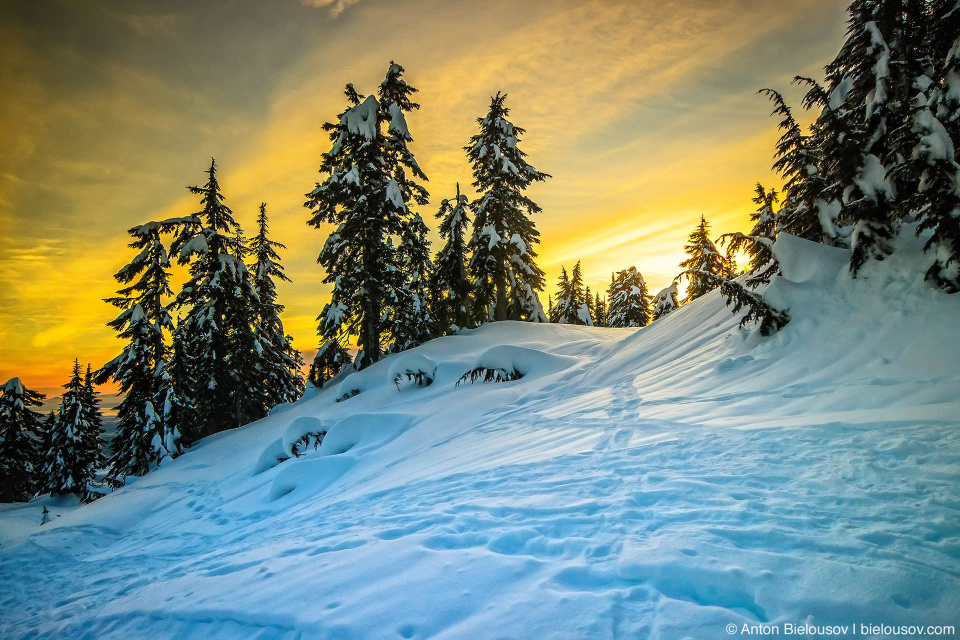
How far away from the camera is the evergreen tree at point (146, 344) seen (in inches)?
629

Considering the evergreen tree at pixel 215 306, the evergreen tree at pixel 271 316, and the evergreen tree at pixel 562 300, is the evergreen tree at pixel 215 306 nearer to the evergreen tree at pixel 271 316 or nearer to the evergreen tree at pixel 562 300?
the evergreen tree at pixel 271 316

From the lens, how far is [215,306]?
1769 centimetres

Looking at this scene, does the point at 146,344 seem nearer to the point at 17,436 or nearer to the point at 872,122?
the point at 17,436

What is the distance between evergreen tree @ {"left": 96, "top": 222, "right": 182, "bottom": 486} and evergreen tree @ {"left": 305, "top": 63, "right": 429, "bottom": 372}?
6405mm

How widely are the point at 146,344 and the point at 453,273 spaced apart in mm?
13518

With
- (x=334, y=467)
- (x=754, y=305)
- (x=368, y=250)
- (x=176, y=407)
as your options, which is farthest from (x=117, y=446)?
(x=754, y=305)

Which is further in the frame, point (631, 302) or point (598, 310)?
point (598, 310)

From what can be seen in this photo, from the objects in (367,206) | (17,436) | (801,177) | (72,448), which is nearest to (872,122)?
(801,177)

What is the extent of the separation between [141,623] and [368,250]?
14292 mm

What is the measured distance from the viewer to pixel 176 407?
16438mm

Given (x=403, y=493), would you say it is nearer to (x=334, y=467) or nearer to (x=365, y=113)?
(x=334, y=467)

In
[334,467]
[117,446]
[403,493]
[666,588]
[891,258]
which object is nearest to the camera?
[666,588]

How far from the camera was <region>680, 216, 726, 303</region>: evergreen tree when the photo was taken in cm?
2517

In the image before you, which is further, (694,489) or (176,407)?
(176,407)
